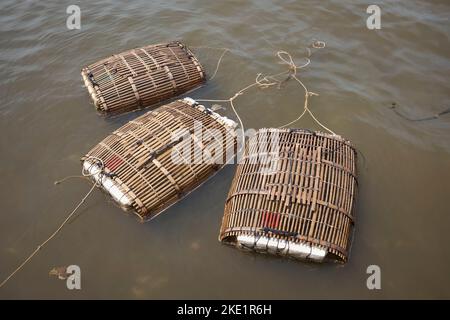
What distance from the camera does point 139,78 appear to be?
9.07m

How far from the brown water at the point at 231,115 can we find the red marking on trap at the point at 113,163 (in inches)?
39.4

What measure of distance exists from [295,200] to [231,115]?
3875 millimetres

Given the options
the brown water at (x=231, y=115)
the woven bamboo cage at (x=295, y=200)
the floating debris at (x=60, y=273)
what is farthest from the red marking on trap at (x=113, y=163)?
the woven bamboo cage at (x=295, y=200)

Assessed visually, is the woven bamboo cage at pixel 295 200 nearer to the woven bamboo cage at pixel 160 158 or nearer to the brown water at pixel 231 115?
the brown water at pixel 231 115

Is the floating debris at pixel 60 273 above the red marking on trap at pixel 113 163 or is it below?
below

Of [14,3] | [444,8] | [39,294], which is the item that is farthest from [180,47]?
[444,8]

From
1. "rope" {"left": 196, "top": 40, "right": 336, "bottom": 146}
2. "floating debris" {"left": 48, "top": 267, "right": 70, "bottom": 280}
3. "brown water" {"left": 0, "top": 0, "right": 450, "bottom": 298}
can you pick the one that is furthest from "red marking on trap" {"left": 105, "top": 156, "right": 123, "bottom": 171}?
"rope" {"left": 196, "top": 40, "right": 336, "bottom": 146}

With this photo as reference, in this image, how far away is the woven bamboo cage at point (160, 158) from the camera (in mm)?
7312

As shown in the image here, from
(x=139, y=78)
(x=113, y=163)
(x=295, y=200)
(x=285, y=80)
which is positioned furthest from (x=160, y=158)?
(x=285, y=80)

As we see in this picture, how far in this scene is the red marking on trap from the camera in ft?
24.6

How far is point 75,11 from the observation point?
13328 mm

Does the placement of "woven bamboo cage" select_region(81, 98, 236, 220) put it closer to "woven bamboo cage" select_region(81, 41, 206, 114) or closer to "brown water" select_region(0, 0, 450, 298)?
"brown water" select_region(0, 0, 450, 298)

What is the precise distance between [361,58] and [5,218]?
10.5m

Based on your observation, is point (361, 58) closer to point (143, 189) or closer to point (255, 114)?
point (255, 114)
